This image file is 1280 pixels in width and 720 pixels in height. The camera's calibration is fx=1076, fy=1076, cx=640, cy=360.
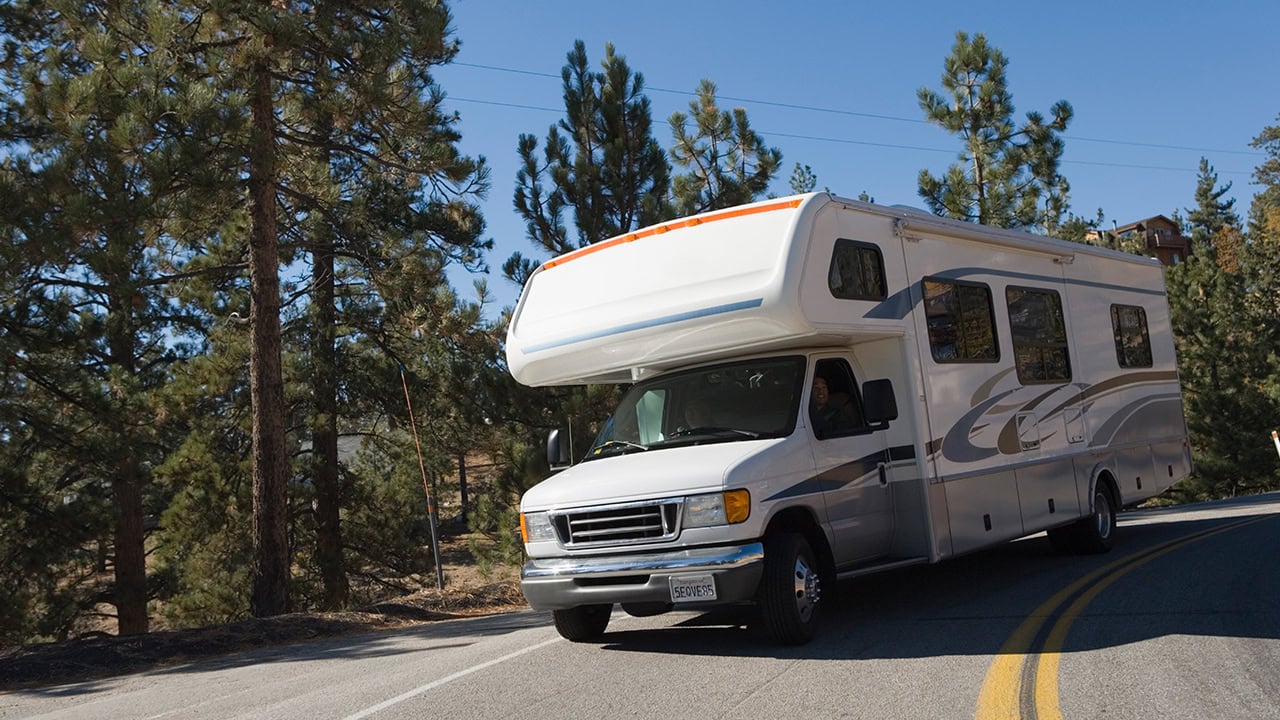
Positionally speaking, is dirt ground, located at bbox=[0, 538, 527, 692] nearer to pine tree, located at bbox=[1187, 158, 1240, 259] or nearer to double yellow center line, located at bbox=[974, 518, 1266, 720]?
double yellow center line, located at bbox=[974, 518, 1266, 720]

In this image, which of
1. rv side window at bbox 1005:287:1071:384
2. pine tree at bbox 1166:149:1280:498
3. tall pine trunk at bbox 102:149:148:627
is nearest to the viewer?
rv side window at bbox 1005:287:1071:384

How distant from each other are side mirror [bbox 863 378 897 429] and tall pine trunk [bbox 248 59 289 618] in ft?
26.6

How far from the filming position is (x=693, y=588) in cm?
697

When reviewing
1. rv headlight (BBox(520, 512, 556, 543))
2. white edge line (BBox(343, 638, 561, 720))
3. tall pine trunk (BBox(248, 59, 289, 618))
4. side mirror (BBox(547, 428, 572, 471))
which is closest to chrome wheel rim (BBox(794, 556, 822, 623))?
rv headlight (BBox(520, 512, 556, 543))

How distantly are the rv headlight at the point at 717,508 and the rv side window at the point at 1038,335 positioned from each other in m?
4.65

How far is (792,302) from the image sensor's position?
757cm

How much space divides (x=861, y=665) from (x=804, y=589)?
31.9 inches

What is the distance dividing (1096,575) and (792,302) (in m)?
4.70

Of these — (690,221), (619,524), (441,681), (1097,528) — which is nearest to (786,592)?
(619,524)

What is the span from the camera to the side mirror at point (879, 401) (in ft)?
26.7

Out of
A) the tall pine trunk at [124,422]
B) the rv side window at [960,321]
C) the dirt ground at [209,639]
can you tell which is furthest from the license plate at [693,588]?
the tall pine trunk at [124,422]

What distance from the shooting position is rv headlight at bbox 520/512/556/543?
25.2 feet

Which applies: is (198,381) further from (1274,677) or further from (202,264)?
(1274,677)

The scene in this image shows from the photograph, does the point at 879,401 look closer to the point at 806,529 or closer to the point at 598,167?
the point at 806,529
